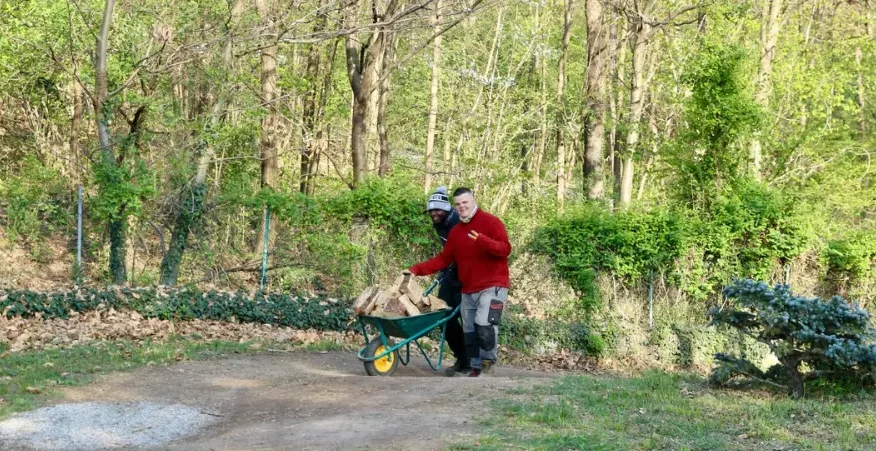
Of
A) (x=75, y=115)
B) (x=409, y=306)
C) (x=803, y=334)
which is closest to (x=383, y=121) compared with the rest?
(x=75, y=115)

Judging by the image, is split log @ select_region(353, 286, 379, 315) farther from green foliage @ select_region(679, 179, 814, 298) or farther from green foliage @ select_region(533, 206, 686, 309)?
green foliage @ select_region(679, 179, 814, 298)

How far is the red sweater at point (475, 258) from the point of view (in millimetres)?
10477

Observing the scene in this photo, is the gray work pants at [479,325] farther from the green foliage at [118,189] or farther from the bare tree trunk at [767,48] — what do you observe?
the bare tree trunk at [767,48]

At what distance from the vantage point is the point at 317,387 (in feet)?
31.6

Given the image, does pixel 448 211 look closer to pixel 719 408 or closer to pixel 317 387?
pixel 317 387

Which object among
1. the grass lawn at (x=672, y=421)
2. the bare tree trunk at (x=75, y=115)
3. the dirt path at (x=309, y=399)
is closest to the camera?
the grass lawn at (x=672, y=421)

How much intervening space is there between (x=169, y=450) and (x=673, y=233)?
11727 millimetres

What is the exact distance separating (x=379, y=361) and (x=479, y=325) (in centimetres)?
119

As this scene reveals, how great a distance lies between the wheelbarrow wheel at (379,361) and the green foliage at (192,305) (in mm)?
4172

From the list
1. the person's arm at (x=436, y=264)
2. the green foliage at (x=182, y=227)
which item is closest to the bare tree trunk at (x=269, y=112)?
the green foliage at (x=182, y=227)

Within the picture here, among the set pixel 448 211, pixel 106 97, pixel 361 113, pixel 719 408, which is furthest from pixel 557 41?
pixel 719 408

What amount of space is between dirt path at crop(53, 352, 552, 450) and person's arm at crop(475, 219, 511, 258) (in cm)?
133

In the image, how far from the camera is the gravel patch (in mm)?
7434

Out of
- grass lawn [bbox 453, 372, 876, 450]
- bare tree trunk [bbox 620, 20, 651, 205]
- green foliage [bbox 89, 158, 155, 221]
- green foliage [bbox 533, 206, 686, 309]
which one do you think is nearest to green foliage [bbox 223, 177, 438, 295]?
green foliage [bbox 89, 158, 155, 221]
